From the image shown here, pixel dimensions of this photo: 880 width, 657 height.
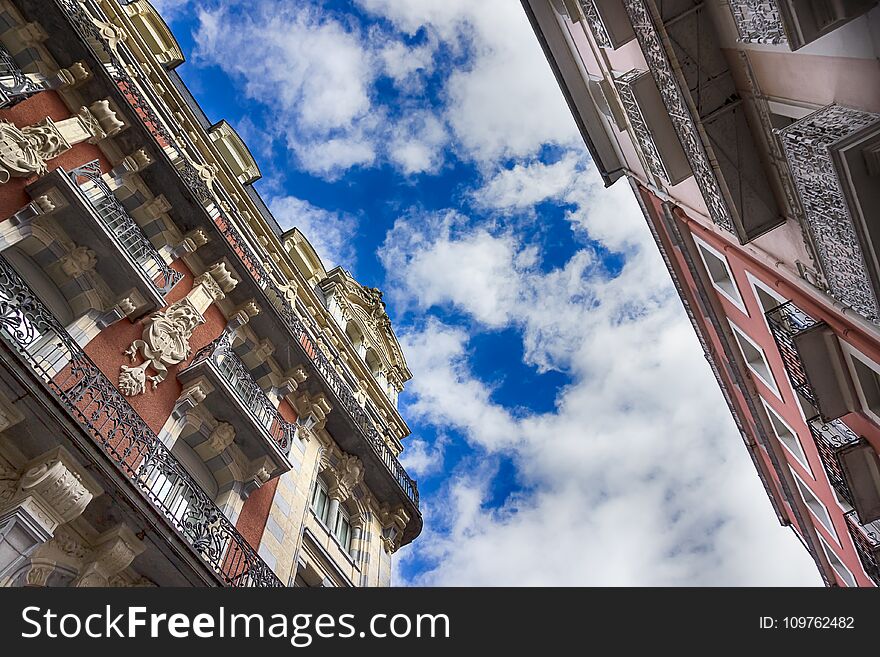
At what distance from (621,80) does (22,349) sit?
12262 mm

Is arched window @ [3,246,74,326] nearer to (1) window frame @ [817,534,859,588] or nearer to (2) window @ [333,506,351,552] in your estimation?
(2) window @ [333,506,351,552]

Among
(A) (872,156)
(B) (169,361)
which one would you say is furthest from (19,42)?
(A) (872,156)

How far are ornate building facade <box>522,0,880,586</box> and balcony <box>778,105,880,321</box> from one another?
0.07ft

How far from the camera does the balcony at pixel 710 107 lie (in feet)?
32.2

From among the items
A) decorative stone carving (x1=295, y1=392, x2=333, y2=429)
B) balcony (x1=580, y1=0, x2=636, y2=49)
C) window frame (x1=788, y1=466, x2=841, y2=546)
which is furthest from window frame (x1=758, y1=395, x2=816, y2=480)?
decorative stone carving (x1=295, y1=392, x2=333, y2=429)

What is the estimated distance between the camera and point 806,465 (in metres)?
16.9

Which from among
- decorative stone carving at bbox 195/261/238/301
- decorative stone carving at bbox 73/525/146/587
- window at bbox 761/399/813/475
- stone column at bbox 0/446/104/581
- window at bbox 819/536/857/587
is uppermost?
decorative stone carving at bbox 195/261/238/301

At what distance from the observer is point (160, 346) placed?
11.9m

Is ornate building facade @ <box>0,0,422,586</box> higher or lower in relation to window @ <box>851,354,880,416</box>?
higher

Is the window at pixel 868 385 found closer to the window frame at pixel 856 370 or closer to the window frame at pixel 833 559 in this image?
the window frame at pixel 856 370

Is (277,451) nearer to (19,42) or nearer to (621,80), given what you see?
(19,42)

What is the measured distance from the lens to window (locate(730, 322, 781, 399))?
16000 mm

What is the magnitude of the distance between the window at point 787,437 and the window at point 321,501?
13.5m

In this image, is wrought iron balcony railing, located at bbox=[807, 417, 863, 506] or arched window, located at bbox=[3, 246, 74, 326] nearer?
arched window, located at bbox=[3, 246, 74, 326]
